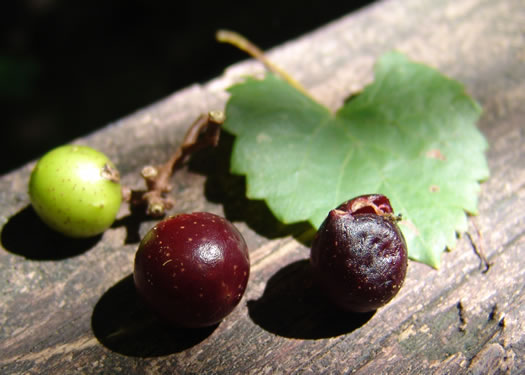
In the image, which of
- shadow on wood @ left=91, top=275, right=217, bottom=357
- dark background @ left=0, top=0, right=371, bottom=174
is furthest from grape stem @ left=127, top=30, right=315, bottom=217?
dark background @ left=0, top=0, right=371, bottom=174

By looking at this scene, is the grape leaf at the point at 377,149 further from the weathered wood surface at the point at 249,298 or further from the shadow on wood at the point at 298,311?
the shadow on wood at the point at 298,311

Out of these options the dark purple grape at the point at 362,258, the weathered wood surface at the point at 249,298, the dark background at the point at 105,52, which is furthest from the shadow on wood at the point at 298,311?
the dark background at the point at 105,52

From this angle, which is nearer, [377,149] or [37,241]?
[37,241]

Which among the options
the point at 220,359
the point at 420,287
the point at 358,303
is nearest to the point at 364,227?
the point at 358,303

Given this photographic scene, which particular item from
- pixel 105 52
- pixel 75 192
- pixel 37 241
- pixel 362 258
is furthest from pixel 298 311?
pixel 105 52

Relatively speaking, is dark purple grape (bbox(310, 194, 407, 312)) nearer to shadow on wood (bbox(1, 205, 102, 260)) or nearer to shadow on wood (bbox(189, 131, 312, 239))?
shadow on wood (bbox(189, 131, 312, 239))

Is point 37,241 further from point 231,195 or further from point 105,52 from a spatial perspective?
point 105,52
